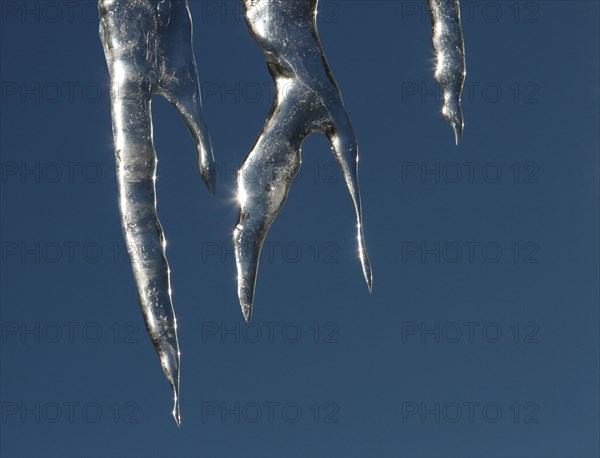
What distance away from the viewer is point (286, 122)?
6.39ft

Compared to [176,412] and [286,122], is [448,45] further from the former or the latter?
[176,412]

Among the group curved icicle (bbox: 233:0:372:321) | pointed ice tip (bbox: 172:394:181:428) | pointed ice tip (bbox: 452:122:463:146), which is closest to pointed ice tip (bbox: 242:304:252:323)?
curved icicle (bbox: 233:0:372:321)

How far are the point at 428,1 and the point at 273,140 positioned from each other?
580 millimetres

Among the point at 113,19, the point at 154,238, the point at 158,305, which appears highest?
the point at 113,19

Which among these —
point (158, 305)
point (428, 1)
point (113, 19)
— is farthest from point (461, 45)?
point (158, 305)

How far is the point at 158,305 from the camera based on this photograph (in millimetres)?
1716

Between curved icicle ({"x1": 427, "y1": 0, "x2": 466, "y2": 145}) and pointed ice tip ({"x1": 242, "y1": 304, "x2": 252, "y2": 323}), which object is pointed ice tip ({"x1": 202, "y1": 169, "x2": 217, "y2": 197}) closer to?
pointed ice tip ({"x1": 242, "y1": 304, "x2": 252, "y2": 323})

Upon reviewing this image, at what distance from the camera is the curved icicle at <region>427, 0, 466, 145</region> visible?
2211 millimetres

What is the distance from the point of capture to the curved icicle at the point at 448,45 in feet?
7.25

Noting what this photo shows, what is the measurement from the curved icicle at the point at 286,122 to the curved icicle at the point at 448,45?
1.03 feet

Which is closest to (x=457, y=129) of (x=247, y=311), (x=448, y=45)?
(x=448, y=45)

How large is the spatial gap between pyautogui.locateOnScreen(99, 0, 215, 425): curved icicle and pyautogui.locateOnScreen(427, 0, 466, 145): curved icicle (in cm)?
Result: 60

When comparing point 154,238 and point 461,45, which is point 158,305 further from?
point 461,45

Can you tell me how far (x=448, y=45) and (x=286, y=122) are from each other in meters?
0.50
